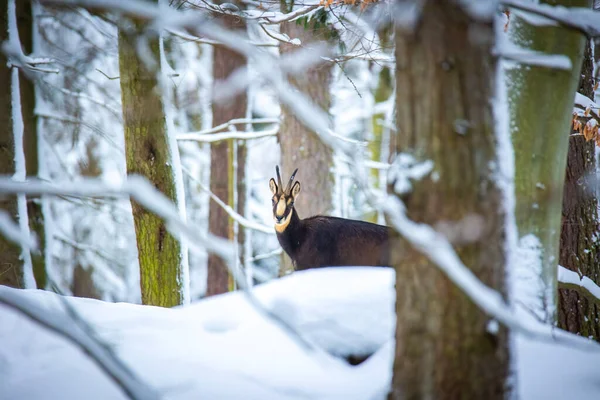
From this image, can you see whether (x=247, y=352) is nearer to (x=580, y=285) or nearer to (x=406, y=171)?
(x=406, y=171)

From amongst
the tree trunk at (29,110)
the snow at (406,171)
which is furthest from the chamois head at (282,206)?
the snow at (406,171)

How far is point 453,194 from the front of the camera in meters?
2.21

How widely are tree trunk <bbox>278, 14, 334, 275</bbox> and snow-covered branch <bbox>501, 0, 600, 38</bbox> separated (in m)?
5.97

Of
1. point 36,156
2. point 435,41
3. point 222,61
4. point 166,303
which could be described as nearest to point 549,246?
point 435,41

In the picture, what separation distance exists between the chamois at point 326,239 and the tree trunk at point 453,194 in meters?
3.90

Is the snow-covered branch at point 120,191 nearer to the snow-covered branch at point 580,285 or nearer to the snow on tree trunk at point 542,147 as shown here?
the snow on tree trunk at point 542,147

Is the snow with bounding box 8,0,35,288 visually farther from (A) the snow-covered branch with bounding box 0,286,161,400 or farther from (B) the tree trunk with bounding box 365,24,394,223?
(B) the tree trunk with bounding box 365,24,394,223

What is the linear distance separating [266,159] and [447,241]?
1399 centimetres

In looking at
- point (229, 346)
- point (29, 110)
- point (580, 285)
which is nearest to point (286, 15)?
point (229, 346)

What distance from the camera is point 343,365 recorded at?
113 inches

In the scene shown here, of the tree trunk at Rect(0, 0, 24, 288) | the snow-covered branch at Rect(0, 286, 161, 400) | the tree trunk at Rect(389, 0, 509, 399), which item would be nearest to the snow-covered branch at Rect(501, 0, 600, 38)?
the tree trunk at Rect(389, 0, 509, 399)

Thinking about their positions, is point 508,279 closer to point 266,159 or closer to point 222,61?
point 222,61

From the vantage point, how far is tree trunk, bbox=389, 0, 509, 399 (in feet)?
7.22

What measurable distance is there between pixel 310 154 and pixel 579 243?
4160mm
